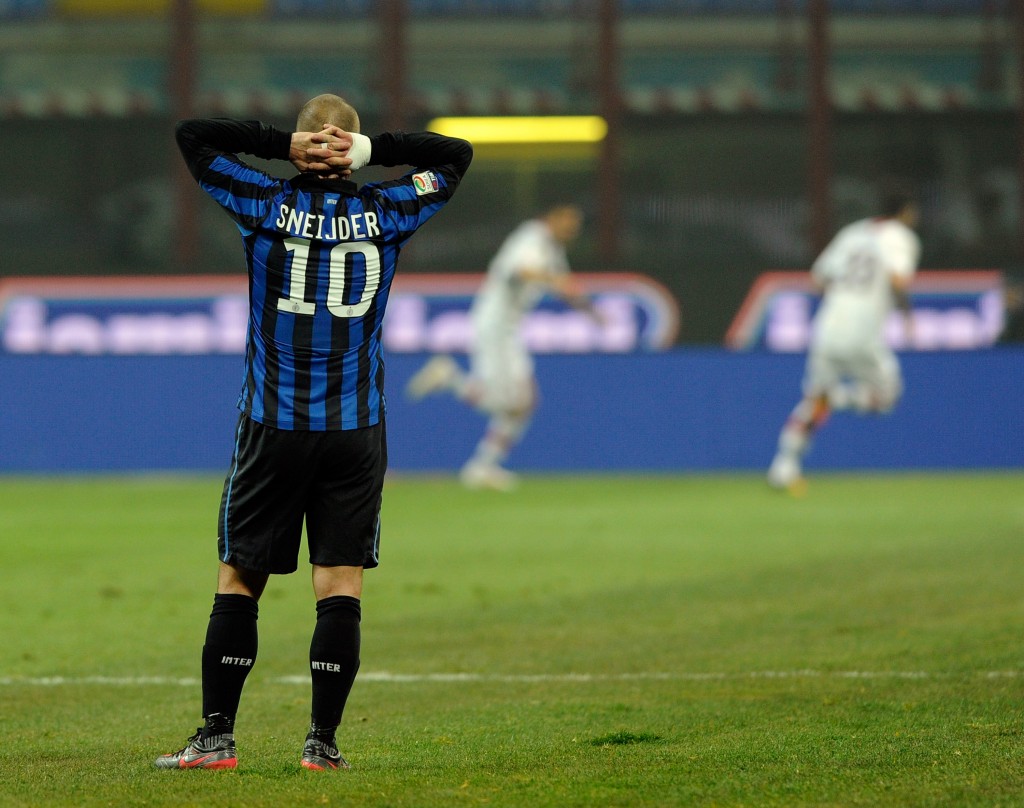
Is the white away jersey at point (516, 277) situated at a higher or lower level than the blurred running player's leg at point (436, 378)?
higher

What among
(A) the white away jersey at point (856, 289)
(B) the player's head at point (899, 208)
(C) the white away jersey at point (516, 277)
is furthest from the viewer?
(C) the white away jersey at point (516, 277)

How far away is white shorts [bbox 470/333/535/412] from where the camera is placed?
1734cm

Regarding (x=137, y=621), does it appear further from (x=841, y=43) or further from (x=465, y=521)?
(x=841, y=43)

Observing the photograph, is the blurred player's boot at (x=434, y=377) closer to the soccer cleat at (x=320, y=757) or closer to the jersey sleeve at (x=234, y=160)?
the jersey sleeve at (x=234, y=160)

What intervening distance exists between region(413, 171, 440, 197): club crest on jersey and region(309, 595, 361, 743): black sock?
114 centimetres

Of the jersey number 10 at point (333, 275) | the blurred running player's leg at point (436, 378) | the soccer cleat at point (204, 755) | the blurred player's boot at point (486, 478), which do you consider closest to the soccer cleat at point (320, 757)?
the soccer cleat at point (204, 755)

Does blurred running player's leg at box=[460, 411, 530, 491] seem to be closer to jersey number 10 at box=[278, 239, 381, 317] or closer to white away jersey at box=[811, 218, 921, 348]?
white away jersey at box=[811, 218, 921, 348]

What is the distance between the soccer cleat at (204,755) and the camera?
470cm

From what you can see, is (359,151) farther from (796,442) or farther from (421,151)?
(796,442)

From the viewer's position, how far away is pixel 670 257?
840 inches

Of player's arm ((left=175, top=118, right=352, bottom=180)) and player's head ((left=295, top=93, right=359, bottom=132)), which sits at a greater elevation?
player's head ((left=295, top=93, right=359, bottom=132))

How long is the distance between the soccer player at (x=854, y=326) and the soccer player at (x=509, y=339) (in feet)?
7.20

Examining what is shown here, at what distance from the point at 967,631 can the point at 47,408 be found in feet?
42.9

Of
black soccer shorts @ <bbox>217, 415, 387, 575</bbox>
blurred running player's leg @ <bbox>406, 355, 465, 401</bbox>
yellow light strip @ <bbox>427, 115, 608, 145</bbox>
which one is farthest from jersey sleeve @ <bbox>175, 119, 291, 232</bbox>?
yellow light strip @ <bbox>427, 115, 608, 145</bbox>
